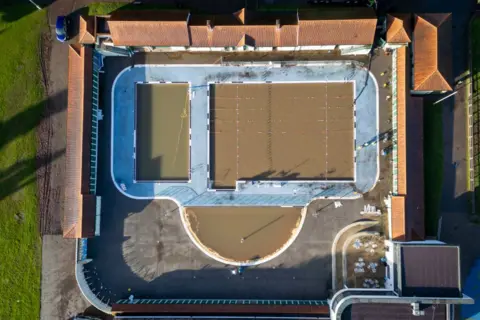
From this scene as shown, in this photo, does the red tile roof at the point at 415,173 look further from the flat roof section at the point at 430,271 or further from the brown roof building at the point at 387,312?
the brown roof building at the point at 387,312

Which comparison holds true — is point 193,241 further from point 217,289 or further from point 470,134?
point 470,134

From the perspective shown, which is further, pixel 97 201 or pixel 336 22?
pixel 97 201

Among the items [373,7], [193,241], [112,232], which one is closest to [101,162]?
[112,232]

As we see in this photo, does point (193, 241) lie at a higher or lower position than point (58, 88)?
lower

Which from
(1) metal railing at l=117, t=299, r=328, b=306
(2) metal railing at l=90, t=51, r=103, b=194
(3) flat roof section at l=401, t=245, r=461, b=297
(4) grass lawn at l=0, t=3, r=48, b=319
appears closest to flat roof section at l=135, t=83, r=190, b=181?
(2) metal railing at l=90, t=51, r=103, b=194

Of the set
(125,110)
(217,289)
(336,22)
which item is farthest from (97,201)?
(336,22)

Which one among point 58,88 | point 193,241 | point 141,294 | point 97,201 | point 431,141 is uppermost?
point 58,88

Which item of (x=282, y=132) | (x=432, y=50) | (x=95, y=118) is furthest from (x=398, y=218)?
(x=95, y=118)
